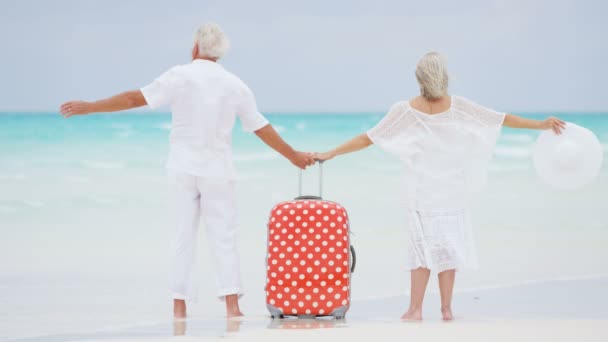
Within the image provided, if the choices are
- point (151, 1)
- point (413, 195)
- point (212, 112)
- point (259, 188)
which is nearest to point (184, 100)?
point (212, 112)

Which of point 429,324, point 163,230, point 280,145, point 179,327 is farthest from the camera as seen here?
point 163,230

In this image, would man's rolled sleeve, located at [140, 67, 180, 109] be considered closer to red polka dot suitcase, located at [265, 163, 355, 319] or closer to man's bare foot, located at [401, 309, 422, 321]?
red polka dot suitcase, located at [265, 163, 355, 319]

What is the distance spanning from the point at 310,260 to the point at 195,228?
45 cm

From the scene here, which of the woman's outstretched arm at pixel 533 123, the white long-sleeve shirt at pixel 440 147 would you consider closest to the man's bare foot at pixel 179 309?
the white long-sleeve shirt at pixel 440 147

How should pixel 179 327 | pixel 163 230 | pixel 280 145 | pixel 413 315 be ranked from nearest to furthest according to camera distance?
pixel 179 327 < pixel 413 315 < pixel 280 145 < pixel 163 230

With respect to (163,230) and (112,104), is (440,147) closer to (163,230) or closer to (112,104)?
(112,104)

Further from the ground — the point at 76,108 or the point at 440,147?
the point at 76,108

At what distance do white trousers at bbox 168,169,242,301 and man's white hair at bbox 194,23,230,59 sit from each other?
45 cm

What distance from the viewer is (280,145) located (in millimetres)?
4344

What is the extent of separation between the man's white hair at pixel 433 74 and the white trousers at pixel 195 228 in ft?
2.58

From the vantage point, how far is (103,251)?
6285 mm

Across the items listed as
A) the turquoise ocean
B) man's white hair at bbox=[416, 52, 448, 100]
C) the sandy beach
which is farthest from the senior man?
man's white hair at bbox=[416, 52, 448, 100]

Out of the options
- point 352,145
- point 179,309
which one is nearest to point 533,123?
point 352,145

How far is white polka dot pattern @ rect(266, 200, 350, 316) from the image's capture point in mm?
4180
